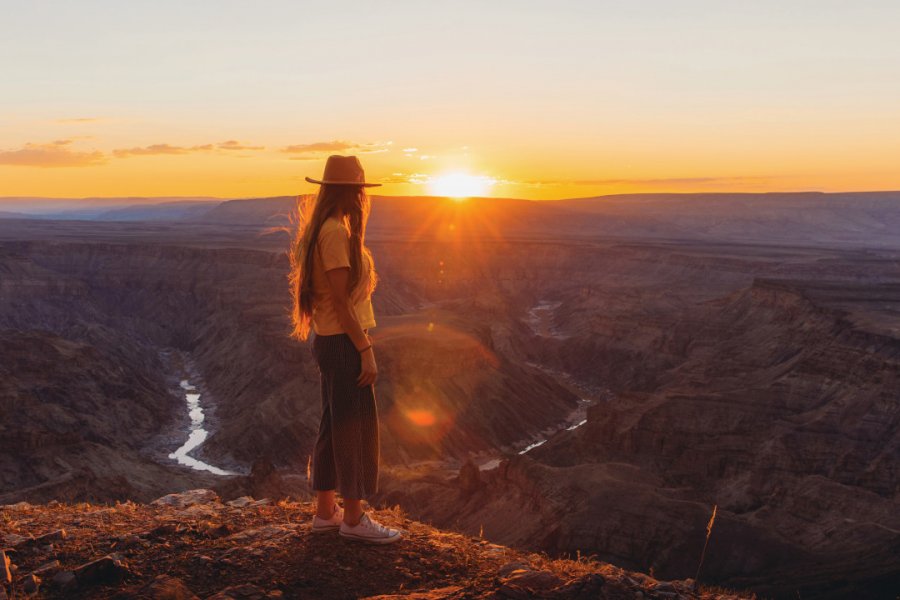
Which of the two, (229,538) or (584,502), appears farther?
(584,502)

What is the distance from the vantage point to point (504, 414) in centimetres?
6806

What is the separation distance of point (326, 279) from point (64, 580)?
136 inches

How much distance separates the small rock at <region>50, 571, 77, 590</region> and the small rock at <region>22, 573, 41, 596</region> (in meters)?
0.12

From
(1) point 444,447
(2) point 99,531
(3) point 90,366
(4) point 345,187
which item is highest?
(4) point 345,187

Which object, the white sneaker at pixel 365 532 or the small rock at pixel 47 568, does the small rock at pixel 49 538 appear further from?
the white sneaker at pixel 365 532

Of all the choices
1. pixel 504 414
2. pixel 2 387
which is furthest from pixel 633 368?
pixel 2 387

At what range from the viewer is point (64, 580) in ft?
21.0

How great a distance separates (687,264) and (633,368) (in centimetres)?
4848

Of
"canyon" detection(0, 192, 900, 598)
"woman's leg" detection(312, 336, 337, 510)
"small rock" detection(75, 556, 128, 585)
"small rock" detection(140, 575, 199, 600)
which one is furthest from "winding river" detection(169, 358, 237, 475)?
"small rock" detection(140, 575, 199, 600)

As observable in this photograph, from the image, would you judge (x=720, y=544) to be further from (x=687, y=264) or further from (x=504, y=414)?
(x=687, y=264)

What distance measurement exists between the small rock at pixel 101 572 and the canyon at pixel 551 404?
3809mm

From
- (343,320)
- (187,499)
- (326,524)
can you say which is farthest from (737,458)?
(343,320)

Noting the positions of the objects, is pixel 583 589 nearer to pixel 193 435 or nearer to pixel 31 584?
pixel 31 584

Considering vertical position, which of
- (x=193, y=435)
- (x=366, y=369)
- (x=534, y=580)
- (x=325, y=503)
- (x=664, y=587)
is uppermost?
(x=366, y=369)
